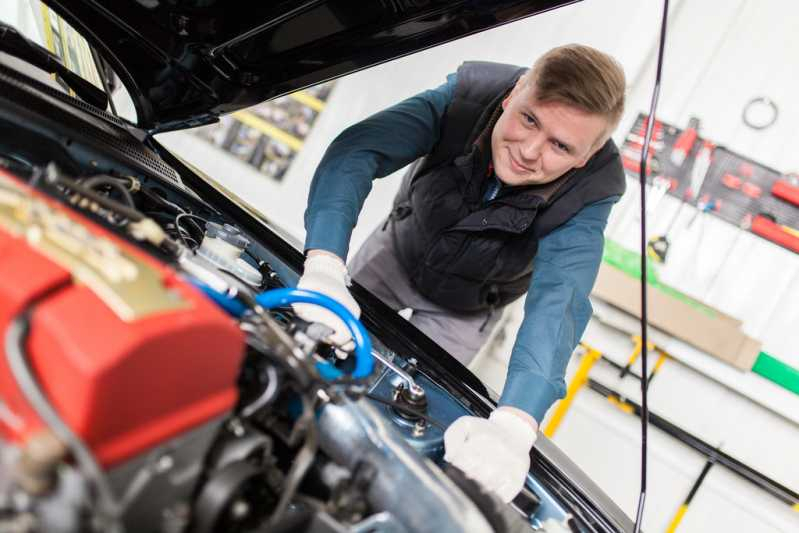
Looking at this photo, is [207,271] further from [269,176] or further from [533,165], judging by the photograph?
[269,176]

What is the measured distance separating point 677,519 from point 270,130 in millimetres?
2857

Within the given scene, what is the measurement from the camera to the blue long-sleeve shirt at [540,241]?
1.07 metres

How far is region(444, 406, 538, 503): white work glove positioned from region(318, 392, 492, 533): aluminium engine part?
8.6 inches

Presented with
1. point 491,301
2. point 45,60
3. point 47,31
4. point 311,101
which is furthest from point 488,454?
point 311,101

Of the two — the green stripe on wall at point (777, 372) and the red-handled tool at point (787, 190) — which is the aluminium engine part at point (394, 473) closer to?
the green stripe on wall at point (777, 372)

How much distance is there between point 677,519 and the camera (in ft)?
7.70

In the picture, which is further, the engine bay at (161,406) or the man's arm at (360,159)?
the man's arm at (360,159)

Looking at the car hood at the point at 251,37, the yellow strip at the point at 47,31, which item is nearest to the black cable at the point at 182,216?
the car hood at the point at 251,37

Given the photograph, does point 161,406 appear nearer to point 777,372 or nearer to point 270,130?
point 777,372

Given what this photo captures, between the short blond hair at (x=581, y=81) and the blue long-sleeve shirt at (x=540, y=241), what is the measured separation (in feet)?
0.84

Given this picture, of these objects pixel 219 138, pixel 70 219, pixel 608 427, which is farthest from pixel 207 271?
pixel 219 138

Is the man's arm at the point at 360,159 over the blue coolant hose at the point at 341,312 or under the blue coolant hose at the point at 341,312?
over

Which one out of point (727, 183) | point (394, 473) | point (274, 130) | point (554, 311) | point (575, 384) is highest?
point (727, 183)

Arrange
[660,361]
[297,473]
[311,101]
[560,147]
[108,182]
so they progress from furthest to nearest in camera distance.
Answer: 1. [311,101]
2. [660,361]
3. [560,147]
4. [108,182]
5. [297,473]
